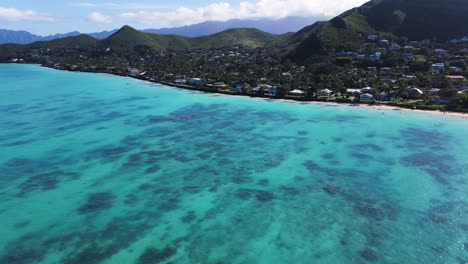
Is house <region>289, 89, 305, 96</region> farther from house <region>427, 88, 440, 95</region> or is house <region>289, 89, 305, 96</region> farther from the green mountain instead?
the green mountain

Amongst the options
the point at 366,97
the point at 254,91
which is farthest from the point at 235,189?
the point at 254,91

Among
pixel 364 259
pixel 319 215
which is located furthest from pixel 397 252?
pixel 319 215

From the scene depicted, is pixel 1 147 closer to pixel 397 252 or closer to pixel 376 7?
pixel 397 252

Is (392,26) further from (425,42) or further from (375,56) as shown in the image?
(375,56)

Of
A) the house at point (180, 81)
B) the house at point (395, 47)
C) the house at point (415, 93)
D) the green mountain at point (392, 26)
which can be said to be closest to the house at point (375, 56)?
the house at point (395, 47)

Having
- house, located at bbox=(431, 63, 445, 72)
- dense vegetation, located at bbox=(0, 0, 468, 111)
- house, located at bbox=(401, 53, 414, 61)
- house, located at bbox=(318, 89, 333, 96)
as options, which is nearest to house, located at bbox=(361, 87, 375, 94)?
dense vegetation, located at bbox=(0, 0, 468, 111)

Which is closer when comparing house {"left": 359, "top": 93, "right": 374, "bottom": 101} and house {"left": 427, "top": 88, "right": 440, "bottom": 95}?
house {"left": 427, "top": 88, "right": 440, "bottom": 95}

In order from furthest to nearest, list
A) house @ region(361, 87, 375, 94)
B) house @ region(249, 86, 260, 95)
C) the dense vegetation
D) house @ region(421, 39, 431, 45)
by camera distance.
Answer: house @ region(421, 39, 431, 45), house @ region(249, 86, 260, 95), house @ region(361, 87, 375, 94), the dense vegetation

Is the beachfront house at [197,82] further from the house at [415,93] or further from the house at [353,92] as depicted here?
the house at [415,93]
